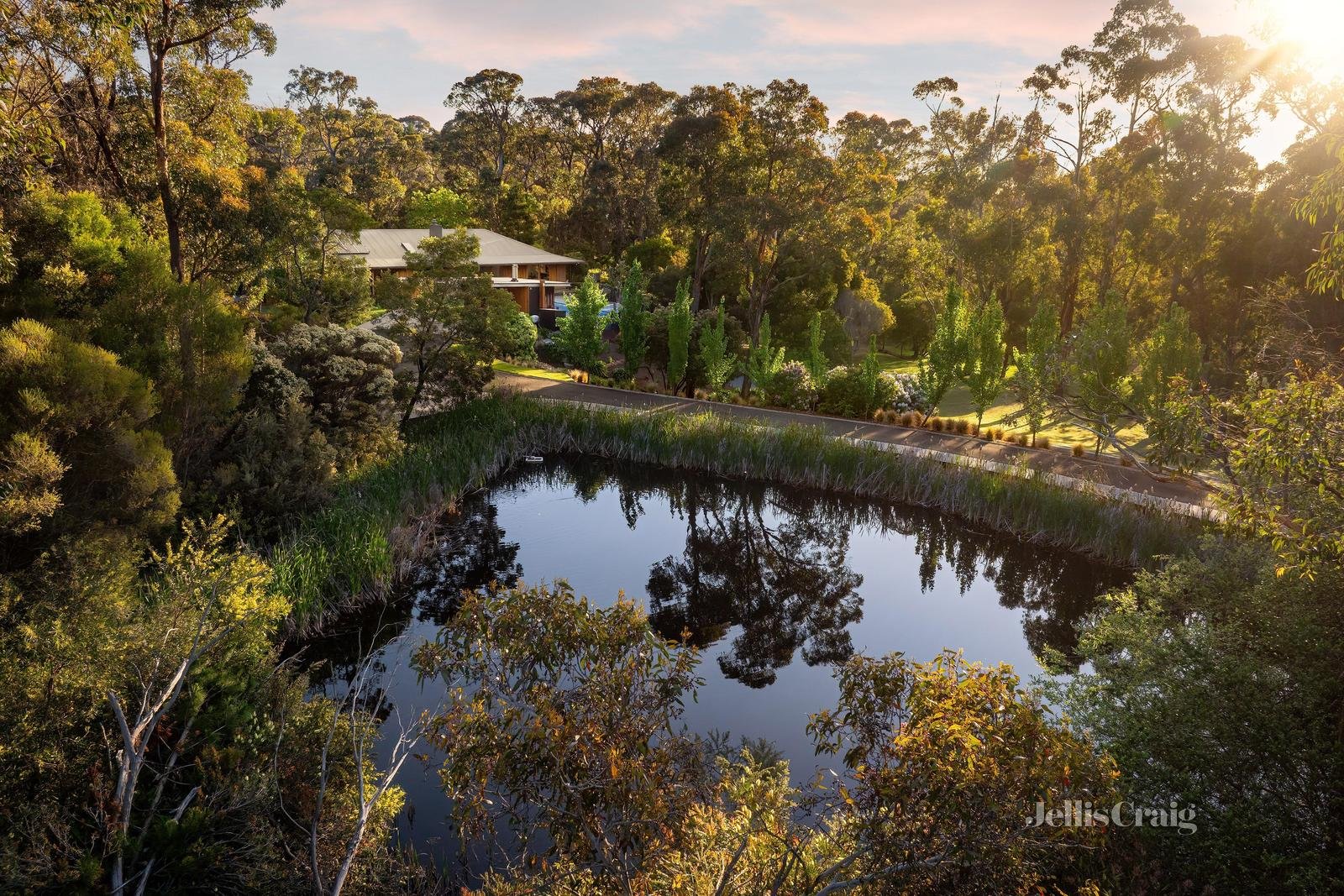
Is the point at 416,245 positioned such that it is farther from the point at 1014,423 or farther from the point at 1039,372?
the point at 1039,372

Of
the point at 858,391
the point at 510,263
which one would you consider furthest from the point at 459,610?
the point at 510,263

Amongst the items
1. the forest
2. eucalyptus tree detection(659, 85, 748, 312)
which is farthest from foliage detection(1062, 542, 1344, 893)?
eucalyptus tree detection(659, 85, 748, 312)

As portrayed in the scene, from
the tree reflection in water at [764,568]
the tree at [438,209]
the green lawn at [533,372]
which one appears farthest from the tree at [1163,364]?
the tree at [438,209]

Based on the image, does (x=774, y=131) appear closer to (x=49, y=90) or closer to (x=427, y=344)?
(x=427, y=344)

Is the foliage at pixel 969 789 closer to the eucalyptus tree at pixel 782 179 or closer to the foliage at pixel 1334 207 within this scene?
the foliage at pixel 1334 207

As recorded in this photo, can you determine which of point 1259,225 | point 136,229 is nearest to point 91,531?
point 136,229
